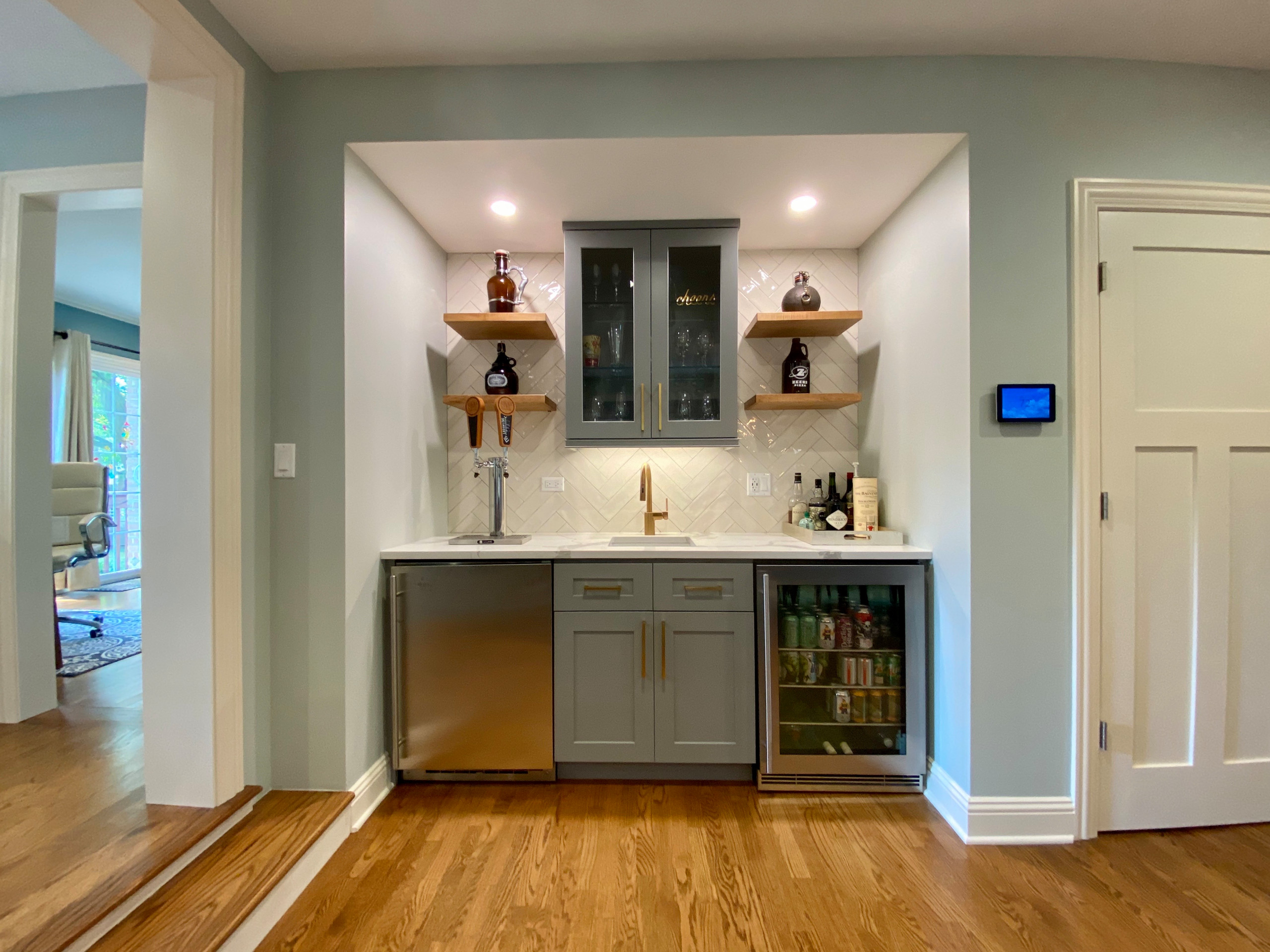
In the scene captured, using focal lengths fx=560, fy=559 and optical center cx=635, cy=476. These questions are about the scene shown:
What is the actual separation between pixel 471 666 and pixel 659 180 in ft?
6.47

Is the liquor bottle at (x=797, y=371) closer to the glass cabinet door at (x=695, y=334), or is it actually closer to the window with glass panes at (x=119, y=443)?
the glass cabinet door at (x=695, y=334)

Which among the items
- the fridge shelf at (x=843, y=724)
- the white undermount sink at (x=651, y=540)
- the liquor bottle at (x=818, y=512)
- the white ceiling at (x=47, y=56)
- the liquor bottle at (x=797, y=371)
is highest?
the white ceiling at (x=47, y=56)

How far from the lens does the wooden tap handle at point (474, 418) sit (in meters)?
2.49

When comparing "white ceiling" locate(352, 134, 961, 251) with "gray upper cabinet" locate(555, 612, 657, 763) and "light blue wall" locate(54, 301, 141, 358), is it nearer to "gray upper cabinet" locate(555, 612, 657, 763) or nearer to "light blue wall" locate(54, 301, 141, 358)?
"gray upper cabinet" locate(555, 612, 657, 763)

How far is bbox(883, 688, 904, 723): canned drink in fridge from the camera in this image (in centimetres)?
210

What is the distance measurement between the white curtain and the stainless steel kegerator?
4530 mm

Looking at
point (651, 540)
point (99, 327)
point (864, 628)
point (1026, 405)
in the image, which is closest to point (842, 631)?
point (864, 628)

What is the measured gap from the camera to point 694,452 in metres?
2.79

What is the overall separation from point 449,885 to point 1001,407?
2.23 metres

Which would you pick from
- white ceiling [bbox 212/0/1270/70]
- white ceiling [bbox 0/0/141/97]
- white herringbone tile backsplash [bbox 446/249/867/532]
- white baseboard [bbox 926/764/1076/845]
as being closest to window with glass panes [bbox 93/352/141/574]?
white ceiling [bbox 0/0/141/97]

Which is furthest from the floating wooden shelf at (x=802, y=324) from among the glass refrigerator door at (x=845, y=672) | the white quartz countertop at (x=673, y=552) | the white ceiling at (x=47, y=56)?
the white ceiling at (x=47, y=56)

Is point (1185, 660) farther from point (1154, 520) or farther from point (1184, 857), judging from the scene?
point (1184, 857)

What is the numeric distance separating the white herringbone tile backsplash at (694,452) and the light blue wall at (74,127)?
4.25ft

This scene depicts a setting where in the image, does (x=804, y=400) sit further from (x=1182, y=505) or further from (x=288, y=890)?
(x=288, y=890)
